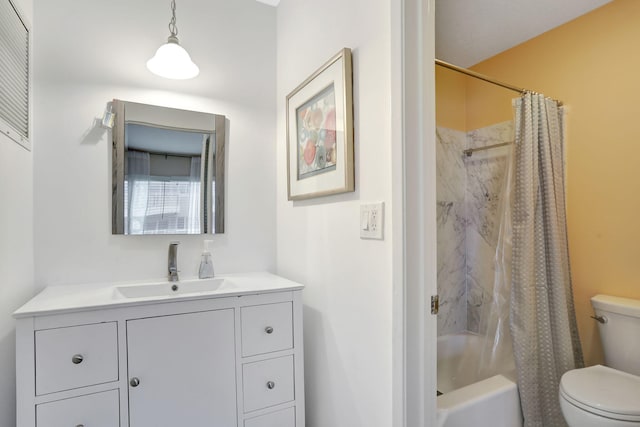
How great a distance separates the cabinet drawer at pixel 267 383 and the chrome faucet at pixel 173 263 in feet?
1.87

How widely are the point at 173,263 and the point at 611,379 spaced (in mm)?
2155

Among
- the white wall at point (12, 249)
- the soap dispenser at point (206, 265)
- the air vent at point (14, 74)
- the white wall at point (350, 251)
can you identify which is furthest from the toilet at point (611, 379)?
the air vent at point (14, 74)

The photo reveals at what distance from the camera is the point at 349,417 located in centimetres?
126

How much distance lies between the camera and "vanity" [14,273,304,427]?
1.07 metres

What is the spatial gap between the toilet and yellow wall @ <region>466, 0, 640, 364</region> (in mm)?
152

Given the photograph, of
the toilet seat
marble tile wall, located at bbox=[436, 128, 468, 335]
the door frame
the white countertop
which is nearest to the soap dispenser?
the white countertop

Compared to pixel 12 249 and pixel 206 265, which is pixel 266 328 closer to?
pixel 206 265

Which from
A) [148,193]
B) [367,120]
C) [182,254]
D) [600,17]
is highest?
[600,17]

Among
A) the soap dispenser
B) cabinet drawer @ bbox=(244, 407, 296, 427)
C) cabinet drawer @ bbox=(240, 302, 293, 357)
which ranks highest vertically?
the soap dispenser

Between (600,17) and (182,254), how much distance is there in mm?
2689

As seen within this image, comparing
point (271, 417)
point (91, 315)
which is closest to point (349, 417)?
point (271, 417)

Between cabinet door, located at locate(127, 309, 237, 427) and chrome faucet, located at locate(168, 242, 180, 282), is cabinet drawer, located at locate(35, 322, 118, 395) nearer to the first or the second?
cabinet door, located at locate(127, 309, 237, 427)

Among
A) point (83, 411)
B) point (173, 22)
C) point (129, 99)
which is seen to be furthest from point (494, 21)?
point (83, 411)

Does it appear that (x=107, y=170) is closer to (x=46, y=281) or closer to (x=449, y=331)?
(x=46, y=281)
